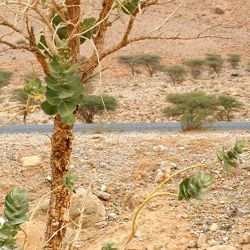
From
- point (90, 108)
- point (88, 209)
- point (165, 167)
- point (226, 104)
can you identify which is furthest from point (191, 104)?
point (88, 209)

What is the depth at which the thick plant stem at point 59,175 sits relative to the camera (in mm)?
2861

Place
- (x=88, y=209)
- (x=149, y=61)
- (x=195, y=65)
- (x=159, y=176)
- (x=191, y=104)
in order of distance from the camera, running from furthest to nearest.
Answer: (x=149, y=61) → (x=195, y=65) → (x=191, y=104) → (x=159, y=176) → (x=88, y=209)

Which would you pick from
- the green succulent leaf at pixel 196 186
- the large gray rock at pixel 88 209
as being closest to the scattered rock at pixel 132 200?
the large gray rock at pixel 88 209

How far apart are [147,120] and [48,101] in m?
22.5

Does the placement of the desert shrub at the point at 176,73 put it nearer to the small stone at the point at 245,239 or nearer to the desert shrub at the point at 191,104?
the desert shrub at the point at 191,104

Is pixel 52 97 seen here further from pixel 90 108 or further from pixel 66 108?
pixel 90 108

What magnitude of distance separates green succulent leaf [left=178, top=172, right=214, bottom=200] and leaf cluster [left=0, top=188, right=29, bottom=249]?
0.47 m

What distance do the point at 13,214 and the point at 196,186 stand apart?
534 mm

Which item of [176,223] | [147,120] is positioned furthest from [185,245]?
[147,120]

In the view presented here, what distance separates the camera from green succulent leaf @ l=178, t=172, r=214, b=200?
1.90 metres

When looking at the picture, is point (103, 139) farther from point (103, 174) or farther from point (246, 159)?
point (246, 159)

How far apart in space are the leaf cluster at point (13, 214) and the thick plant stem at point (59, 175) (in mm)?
1108

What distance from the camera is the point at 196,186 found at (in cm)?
Result: 191

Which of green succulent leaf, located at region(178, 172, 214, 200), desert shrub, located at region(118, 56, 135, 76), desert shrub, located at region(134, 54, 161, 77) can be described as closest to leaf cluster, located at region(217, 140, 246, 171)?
green succulent leaf, located at region(178, 172, 214, 200)
